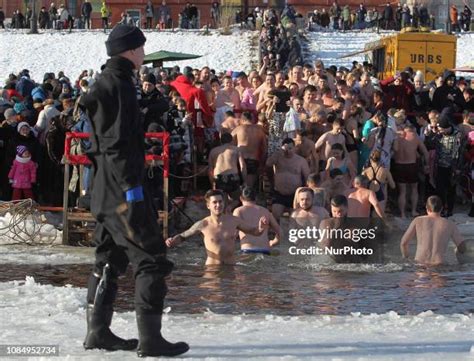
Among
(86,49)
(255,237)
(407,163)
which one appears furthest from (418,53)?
(255,237)

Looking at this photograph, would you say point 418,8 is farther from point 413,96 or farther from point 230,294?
point 230,294

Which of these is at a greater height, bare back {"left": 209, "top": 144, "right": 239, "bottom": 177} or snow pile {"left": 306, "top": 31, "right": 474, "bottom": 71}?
snow pile {"left": 306, "top": 31, "right": 474, "bottom": 71}

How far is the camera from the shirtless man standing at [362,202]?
15266 millimetres

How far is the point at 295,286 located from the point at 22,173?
5918 millimetres

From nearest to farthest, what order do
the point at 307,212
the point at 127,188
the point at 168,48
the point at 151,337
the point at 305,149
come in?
the point at 127,188, the point at 151,337, the point at 307,212, the point at 305,149, the point at 168,48

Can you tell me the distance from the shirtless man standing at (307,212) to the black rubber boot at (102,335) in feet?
23.4

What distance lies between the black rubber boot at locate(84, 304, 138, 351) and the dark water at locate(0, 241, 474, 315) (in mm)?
2391

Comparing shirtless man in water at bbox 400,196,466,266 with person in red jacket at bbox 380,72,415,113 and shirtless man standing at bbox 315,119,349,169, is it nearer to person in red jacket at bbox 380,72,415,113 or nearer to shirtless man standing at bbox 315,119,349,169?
shirtless man standing at bbox 315,119,349,169

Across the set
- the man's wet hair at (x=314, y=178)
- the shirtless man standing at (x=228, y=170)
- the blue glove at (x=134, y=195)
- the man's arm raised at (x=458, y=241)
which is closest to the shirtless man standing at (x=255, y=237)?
the man's wet hair at (x=314, y=178)

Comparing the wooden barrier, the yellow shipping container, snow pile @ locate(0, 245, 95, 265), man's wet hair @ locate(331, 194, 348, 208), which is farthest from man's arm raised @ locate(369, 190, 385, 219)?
the yellow shipping container

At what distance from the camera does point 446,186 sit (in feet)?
58.4

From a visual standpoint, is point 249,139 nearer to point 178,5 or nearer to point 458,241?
point 458,241

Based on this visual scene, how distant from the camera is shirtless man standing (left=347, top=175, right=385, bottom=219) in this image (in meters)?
15.3

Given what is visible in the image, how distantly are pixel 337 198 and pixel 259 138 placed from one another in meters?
3.44
